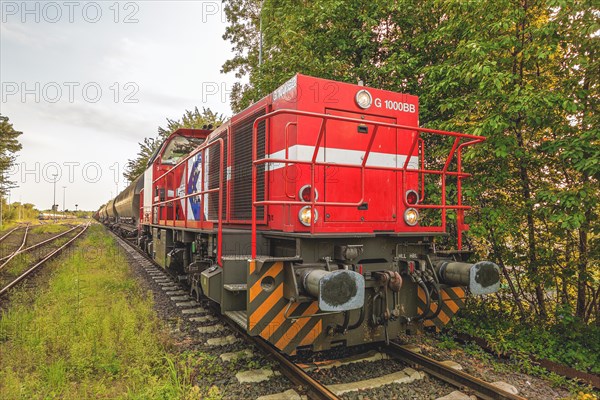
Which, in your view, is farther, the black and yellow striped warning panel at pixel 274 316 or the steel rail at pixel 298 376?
the black and yellow striped warning panel at pixel 274 316

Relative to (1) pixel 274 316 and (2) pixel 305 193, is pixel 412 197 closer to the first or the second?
(2) pixel 305 193

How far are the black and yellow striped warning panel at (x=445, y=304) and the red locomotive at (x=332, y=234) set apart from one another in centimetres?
1

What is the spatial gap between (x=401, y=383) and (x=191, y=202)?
191 inches

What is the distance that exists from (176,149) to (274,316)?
281 inches

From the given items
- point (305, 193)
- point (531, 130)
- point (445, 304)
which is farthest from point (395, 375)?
point (531, 130)

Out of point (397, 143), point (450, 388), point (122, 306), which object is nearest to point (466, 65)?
point (397, 143)

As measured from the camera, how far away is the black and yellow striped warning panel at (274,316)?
3.54 meters

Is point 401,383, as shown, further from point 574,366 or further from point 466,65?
point 466,65

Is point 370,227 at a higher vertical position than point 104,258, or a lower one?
higher

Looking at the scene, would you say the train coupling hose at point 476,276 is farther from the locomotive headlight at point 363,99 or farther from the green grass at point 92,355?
the green grass at point 92,355

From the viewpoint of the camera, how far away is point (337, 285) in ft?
10.6

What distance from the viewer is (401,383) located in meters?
3.74

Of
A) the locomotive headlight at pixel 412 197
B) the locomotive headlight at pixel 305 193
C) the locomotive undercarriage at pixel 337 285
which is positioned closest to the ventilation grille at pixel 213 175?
the locomotive undercarriage at pixel 337 285

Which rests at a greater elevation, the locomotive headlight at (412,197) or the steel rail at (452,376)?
the locomotive headlight at (412,197)
